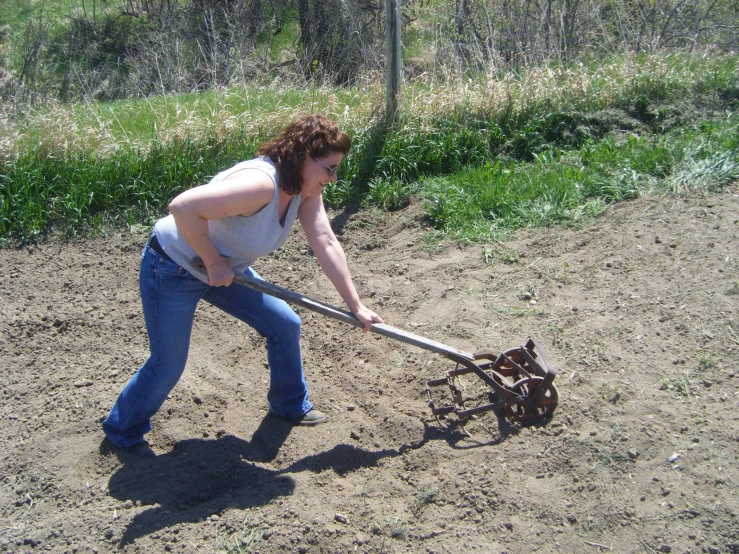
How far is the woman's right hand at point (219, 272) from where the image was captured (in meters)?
2.95

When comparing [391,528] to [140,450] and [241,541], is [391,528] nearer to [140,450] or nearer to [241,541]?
[241,541]

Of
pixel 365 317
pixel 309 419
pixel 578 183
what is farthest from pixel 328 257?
pixel 578 183

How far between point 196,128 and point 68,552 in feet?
13.5

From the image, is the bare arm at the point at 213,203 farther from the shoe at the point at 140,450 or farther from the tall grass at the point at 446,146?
the tall grass at the point at 446,146

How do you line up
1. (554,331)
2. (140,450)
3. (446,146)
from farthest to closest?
(446,146) < (554,331) < (140,450)

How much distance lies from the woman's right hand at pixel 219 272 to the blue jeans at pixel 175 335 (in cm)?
17

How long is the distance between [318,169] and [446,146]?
3.62m

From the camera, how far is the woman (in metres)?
2.81

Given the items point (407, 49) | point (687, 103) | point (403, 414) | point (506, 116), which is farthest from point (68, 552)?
point (407, 49)

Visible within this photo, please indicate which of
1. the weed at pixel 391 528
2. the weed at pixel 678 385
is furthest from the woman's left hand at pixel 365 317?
the weed at pixel 678 385

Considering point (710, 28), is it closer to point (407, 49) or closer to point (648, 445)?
point (407, 49)

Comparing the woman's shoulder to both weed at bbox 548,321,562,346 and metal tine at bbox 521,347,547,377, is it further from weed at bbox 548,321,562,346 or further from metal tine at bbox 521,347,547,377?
weed at bbox 548,321,562,346

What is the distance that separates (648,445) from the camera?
312 centimetres

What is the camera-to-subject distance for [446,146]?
6375 mm
